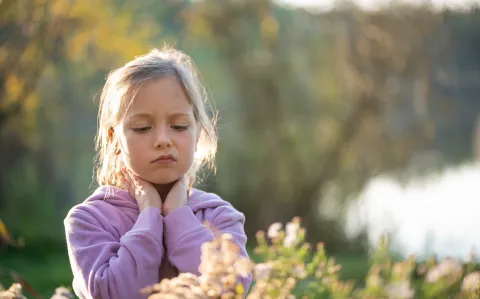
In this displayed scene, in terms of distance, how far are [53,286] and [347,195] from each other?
15.6 ft

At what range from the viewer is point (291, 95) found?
422 inches

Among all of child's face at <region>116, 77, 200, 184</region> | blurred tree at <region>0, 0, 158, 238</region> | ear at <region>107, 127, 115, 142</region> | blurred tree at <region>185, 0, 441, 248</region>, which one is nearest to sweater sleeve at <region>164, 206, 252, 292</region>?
child's face at <region>116, 77, 200, 184</region>

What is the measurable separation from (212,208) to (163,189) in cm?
17

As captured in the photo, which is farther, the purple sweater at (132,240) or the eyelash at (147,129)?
the eyelash at (147,129)

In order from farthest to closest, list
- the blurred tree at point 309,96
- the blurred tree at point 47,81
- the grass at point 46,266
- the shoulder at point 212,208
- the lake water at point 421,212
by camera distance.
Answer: the blurred tree at point 309,96, the lake water at point 421,212, the grass at point 46,266, the blurred tree at point 47,81, the shoulder at point 212,208

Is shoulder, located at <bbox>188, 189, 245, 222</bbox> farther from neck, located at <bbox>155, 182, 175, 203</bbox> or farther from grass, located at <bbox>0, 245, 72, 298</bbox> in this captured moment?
grass, located at <bbox>0, 245, 72, 298</bbox>

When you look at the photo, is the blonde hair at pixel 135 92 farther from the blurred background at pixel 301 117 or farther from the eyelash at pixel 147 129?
the blurred background at pixel 301 117

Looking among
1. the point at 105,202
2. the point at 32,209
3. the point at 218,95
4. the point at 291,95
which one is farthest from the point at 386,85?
the point at 105,202

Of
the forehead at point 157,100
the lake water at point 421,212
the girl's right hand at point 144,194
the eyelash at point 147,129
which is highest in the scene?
the forehead at point 157,100

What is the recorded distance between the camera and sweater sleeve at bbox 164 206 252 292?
7.55 ft

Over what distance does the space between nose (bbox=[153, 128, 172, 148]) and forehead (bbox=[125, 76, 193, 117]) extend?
0.21ft

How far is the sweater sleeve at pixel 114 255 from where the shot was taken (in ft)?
7.34

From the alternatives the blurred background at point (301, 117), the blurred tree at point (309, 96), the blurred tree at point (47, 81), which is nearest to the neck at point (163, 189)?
the blurred tree at point (47, 81)

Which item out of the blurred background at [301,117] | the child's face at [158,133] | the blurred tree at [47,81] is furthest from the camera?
the blurred background at [301,117]
